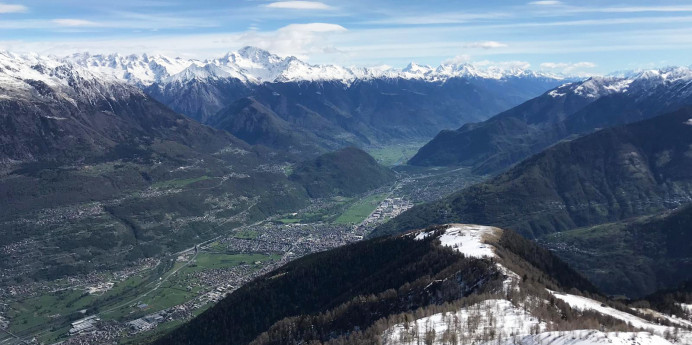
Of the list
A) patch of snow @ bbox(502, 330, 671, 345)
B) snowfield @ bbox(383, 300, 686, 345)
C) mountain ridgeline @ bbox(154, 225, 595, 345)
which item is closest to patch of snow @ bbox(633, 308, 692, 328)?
mountain ridgeline @ bbox(154, 225, 595, 345)

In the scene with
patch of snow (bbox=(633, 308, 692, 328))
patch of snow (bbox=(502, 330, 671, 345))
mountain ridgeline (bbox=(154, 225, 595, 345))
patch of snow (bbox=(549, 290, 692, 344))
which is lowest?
mountain ridgeline (bbox=(154, 225, 595, 345))

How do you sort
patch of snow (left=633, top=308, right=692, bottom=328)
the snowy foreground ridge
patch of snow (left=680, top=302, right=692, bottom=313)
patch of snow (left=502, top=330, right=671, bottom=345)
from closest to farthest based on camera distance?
patch of snow (left=502, top=330, right=671, bottom=345) < the snowy foreground ridge < patch of snow (left=633, top=308, right=692, bottom=328) < patch of snow (left=680, top=302, right=692, bottom=313)

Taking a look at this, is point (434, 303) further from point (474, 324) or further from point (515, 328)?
point (515, 328)

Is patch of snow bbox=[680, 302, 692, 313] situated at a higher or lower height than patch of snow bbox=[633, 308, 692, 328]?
lower

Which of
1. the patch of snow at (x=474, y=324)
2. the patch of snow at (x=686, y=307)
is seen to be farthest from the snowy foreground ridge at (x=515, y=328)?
the patch of snow at (x=686, y=307)

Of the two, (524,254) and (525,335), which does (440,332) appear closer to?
(525,335)

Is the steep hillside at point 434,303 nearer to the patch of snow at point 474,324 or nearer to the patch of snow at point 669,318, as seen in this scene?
the patch of snow at point 474,324

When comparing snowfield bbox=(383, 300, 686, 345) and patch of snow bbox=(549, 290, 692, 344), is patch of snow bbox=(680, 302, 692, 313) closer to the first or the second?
patch of snow bbox=(549, 290, 692, 344)
